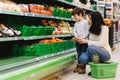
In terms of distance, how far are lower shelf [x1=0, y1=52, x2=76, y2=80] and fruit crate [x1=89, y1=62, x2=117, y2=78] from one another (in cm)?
58

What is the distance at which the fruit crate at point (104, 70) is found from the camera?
4516 millimetres

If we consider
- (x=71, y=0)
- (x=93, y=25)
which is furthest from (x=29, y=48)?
(x=71, y=0)

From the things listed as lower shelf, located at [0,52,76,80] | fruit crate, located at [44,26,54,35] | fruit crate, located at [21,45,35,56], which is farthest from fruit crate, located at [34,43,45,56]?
fruit crate, located at [44,26,54,35]

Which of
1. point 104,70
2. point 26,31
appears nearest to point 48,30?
point 26,31

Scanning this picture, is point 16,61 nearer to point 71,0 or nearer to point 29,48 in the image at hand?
point 29,48

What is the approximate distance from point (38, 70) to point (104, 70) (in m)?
1.39

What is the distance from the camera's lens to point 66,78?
4.63 m

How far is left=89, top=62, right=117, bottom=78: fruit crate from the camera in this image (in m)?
4.52

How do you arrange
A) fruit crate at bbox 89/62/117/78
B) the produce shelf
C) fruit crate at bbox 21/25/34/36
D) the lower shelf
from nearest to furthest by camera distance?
1. the lower shelf
2. the produce shelf
3. fruit crate at bbox 21/25/34/36
4. fruit crate at bbox 89/62/117/78

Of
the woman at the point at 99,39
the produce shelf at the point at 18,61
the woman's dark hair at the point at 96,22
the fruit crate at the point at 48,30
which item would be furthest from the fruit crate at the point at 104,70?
the fruit crate at the point at 48,30

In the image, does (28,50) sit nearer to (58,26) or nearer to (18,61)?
(18,61)

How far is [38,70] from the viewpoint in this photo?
12.1 feet

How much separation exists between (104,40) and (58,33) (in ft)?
3.49

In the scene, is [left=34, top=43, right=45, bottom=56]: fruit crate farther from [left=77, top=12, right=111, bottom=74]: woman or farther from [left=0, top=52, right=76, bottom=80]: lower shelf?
[left=77, top=12, right=111, bottom=74]: woman
